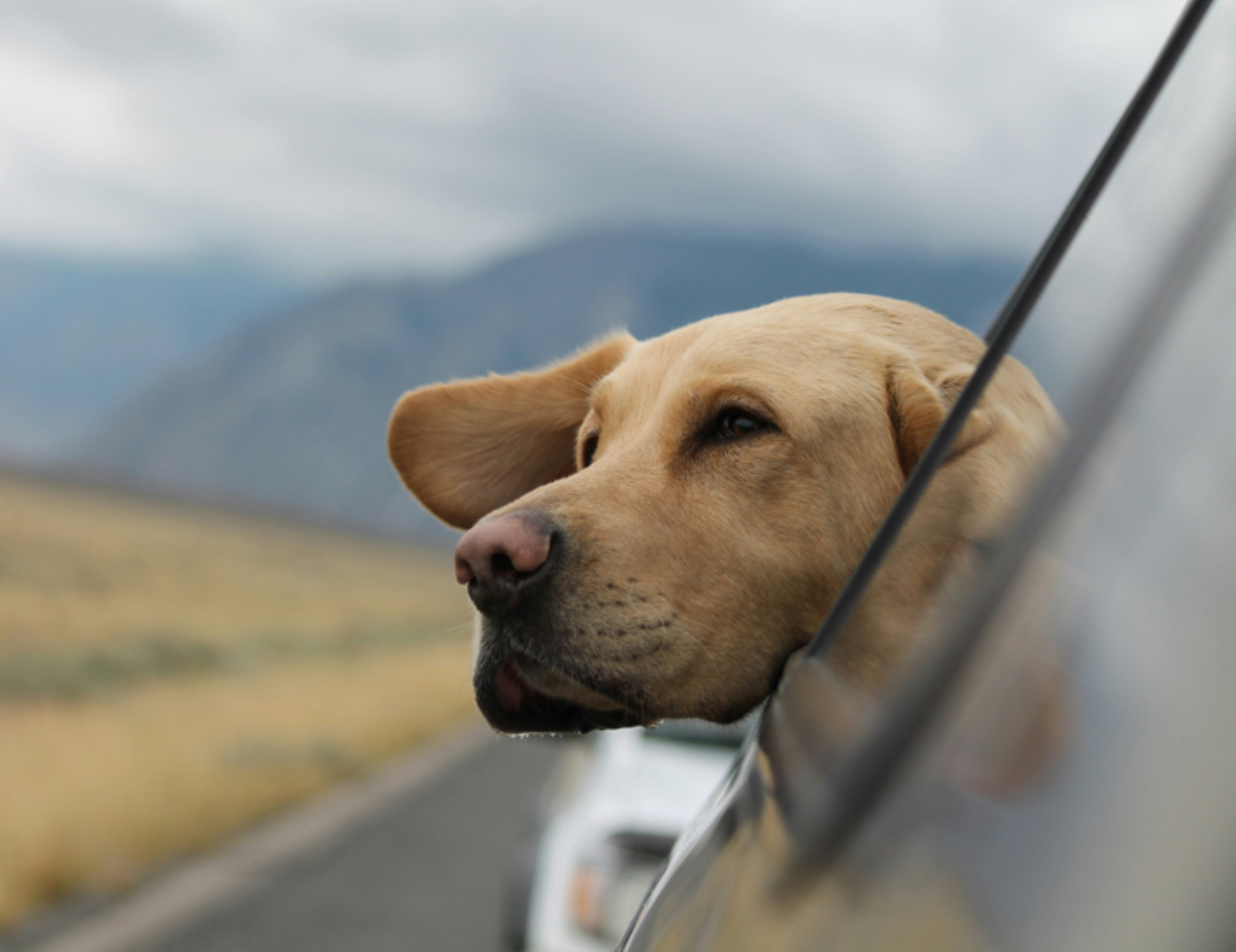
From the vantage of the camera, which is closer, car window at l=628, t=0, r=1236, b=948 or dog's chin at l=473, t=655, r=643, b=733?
car window at l=628, t=0, r=1236, b=948

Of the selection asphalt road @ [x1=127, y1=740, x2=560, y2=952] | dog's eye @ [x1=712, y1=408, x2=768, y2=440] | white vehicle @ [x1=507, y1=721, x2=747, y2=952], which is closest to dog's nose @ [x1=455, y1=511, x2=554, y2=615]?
dog's eye @ [x1=712, y1=408, x2=768, y2=440]

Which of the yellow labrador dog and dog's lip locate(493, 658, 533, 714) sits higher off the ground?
the yellow labrador dog

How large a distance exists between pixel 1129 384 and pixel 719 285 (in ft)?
4.41

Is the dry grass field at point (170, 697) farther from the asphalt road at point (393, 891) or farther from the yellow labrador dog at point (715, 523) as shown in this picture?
the asphalt road at point (393, 891)

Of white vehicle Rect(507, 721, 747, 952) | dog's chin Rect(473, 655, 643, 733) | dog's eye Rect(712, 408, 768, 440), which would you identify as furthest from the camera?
white vehicle Rect(507, 721, 747, 952)

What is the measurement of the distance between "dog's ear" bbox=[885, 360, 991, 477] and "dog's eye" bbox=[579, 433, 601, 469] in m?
0.46

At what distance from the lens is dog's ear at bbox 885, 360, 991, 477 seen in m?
1.33

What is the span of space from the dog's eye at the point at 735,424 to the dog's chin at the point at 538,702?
35 centimetres

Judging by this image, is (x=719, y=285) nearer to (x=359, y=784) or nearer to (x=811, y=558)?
(x=811, y=558)

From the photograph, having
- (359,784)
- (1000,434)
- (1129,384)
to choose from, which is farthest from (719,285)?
(359,784)

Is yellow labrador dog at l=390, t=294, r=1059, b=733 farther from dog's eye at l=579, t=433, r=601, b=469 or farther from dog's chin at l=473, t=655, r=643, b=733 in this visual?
dog's eye at l=579, t=433, r=601, b=469

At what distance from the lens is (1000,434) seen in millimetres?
949

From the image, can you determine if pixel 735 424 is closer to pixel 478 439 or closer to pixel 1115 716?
pixel 478 439

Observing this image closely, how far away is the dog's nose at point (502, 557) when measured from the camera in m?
1.17
